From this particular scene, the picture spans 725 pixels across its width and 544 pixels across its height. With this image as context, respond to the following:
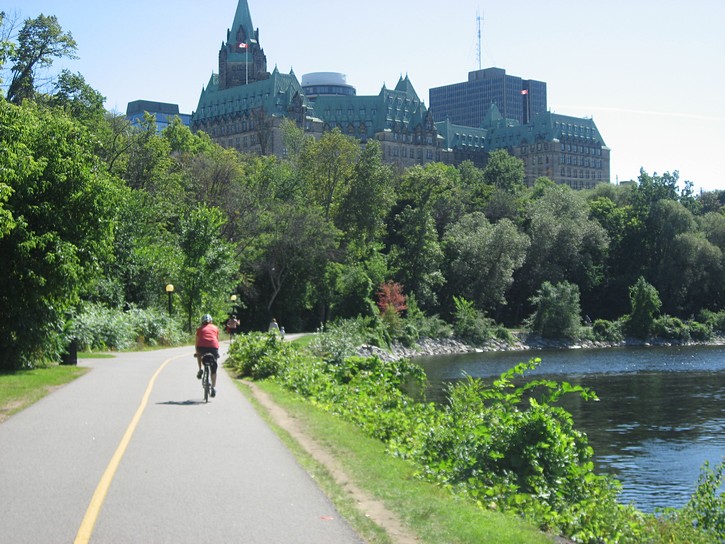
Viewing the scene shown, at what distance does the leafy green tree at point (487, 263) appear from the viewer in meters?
80.8

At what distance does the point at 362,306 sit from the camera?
71562 millimetres

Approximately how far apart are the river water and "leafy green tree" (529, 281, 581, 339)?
11.3 meters

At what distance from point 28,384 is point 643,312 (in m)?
70.2

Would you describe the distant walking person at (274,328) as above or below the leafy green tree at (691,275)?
below

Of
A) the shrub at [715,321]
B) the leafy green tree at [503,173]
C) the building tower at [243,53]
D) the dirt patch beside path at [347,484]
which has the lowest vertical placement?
the shrub at [715,321]

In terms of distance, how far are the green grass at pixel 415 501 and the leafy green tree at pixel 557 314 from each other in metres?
64.5

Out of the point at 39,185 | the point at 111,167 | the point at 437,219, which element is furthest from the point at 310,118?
the point at 39,185

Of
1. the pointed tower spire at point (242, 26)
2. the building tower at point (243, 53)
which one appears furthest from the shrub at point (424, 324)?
the pointed tower spire at point (242, 26)

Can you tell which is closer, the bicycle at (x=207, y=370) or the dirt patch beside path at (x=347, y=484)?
the dirt patch beside path at (x=347, y=484)

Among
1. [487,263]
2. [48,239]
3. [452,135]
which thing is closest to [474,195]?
[487,263]

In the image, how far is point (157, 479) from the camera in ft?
34.3

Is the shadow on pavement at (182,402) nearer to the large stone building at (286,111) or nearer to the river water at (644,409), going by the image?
the river water at (644,409)

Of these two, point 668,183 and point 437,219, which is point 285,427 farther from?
point 668,183

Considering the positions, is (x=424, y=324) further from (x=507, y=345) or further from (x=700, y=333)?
(x=700, y=333)
